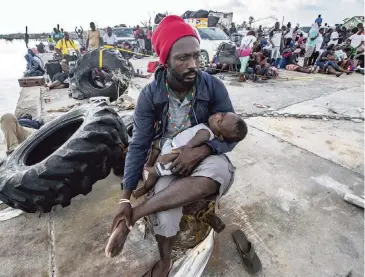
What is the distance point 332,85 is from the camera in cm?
782

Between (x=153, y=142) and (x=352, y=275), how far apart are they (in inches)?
69.2

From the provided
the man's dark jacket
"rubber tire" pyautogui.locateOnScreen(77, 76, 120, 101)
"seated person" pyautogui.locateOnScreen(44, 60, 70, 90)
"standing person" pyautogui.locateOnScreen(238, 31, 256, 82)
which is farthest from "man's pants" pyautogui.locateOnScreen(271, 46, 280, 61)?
the man's dark jacket

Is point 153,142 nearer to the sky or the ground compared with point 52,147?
nearer to the sky

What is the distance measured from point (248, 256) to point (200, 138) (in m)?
0.91

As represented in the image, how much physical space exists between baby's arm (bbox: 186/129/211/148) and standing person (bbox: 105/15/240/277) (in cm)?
4

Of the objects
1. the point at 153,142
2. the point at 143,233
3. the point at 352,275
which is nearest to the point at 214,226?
the point at 143,233

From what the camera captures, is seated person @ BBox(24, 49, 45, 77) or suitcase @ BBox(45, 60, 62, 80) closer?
suitcase @ BBox(45, 60, 62, 80)

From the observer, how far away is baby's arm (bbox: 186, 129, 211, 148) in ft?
5.42

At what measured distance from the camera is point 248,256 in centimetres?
171

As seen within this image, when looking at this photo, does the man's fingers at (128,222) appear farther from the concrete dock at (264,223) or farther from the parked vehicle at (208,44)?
the parked vehicle at (208,44)

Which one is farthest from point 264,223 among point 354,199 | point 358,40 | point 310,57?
point 358,40

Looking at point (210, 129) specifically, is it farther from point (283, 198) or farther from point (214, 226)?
point (283, 198)

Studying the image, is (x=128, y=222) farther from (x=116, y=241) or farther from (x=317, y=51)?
(x=317, y=51)

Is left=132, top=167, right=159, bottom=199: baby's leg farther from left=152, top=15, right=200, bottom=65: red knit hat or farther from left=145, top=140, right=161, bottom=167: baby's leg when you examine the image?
left=152, top=15, right=200, bottom=65: red knit hat
